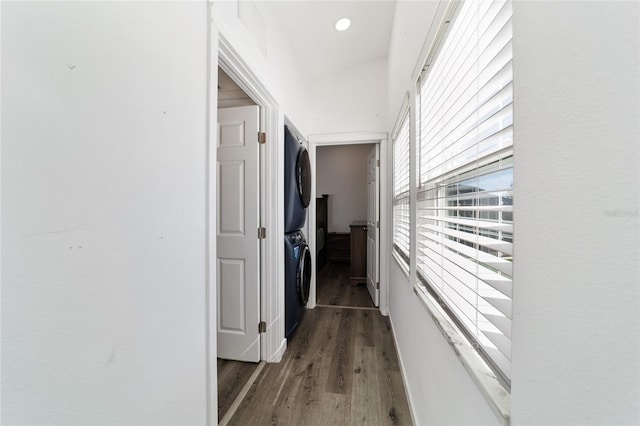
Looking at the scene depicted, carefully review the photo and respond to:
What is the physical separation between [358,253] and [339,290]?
0.68m

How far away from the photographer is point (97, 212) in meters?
0.63

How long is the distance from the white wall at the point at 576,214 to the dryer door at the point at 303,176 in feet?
6.63

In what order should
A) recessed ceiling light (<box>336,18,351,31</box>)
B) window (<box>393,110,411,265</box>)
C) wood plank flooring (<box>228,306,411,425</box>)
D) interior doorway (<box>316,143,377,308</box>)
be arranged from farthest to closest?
interior doorway (<box>316,143,377,308</box>), recessed ceiling light (<box>336,18,351,31</box>), window (<box>393,110,411,265</box>), wood plank flooring (<box>228,306,411,425</box>)

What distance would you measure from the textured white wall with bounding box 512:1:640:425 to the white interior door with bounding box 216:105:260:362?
1.73 metres

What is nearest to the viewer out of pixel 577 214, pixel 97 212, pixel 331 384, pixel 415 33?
pixel 577 214

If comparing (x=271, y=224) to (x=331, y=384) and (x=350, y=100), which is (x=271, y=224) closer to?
(x=331, y=384)

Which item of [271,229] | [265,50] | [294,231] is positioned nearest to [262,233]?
[271,229]

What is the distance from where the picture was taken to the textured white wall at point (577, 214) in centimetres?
30

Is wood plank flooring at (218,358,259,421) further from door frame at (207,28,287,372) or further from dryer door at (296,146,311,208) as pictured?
dryer door at (296,146,311,208)

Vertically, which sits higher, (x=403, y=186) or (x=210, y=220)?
(x=403, y=186)

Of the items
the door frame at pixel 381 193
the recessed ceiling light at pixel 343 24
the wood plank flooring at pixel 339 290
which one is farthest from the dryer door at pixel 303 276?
the recessed ceiling light at pixel 343 24

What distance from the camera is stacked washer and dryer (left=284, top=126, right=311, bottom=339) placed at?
221 centimetres

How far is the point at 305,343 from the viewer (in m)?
2.25

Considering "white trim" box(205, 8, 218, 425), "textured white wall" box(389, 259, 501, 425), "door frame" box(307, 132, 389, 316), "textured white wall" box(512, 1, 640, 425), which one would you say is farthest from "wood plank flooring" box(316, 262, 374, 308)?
"textured white wall" box(512, 1, 640, 425)
